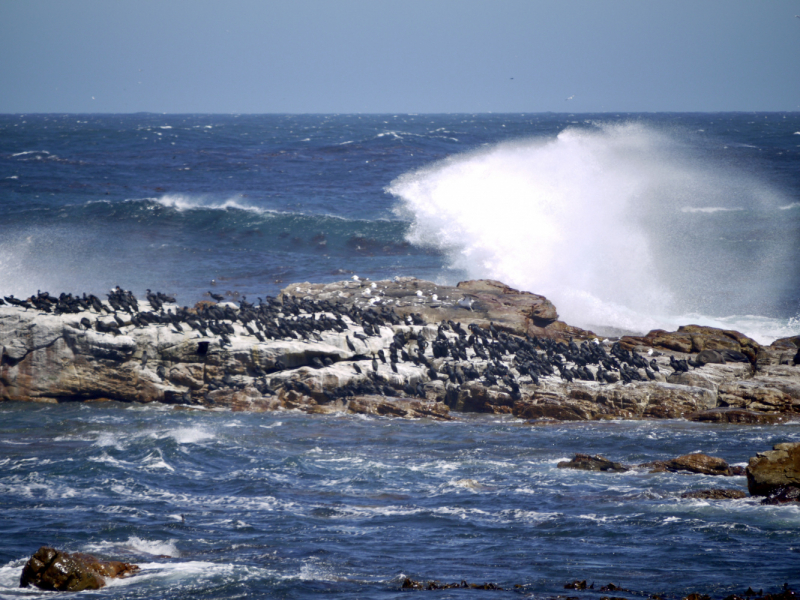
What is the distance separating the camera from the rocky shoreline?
56.0ft

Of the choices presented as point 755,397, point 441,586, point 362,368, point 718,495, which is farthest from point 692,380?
point 441,586

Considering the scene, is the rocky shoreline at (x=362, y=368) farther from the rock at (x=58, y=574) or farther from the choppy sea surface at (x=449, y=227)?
the rock at (x=58, y=574)

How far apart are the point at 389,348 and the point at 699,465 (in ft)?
27.7

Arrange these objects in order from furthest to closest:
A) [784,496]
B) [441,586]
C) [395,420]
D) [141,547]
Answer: [395,420], [784,496], [141,547], [441,586]

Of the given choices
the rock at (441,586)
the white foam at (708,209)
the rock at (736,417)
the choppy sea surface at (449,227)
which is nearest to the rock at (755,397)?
the rock at (736,417)

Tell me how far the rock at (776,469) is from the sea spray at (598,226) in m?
13.7

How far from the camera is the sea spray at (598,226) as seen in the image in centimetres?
2870

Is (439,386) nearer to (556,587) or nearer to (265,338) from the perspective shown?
(265,338)

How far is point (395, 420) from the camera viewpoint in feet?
55.1

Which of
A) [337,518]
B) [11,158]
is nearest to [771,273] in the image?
[337,518]

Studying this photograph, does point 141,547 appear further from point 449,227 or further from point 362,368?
point 449,227

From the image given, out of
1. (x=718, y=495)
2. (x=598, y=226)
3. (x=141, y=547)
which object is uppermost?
(x=598, y=226)

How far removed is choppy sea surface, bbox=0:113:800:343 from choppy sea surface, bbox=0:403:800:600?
37.7ft

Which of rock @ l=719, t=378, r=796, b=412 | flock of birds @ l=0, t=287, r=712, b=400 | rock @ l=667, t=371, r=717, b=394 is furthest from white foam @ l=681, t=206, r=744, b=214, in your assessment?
rock @ l=719, t=378, r=796, b=412
